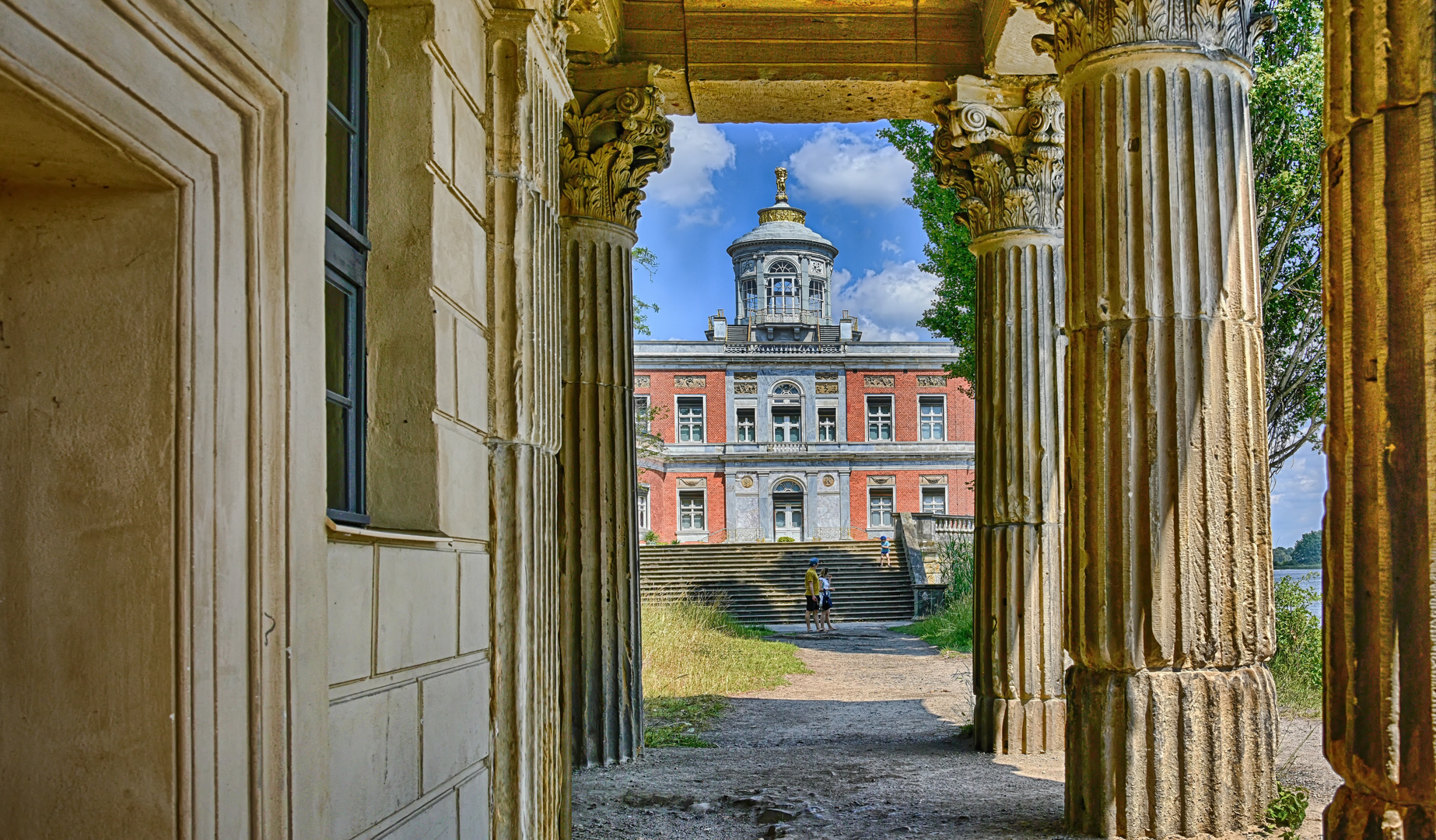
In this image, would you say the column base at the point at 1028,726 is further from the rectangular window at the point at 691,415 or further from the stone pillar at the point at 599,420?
the rectangular window at the point at 691,415

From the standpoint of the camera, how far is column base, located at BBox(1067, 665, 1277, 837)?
5070 mm

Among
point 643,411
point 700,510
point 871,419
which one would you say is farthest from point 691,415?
point 871,419

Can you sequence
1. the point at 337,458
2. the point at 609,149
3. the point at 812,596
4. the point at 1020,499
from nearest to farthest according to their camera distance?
the point at 337,458
the point at 609,149
the point at 1020,499
the point at 812,596

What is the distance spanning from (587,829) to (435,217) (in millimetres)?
3749

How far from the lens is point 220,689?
2170mm

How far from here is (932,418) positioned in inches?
1847

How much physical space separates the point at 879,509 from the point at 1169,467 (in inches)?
1642

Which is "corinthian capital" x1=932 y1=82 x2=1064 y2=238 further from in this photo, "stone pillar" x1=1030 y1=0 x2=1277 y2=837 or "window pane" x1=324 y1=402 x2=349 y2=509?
"window pane" x1=324 y1=402 x2=349 y2=509

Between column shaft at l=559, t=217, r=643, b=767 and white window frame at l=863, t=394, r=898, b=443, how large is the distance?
128ft

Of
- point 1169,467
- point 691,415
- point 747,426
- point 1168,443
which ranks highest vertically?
point 691,415

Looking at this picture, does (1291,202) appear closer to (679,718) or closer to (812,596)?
(679,718)

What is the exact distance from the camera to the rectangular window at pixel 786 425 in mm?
46906

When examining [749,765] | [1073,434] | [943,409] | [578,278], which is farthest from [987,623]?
[943,409]

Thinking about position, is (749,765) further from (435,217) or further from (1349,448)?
(1349,448)
